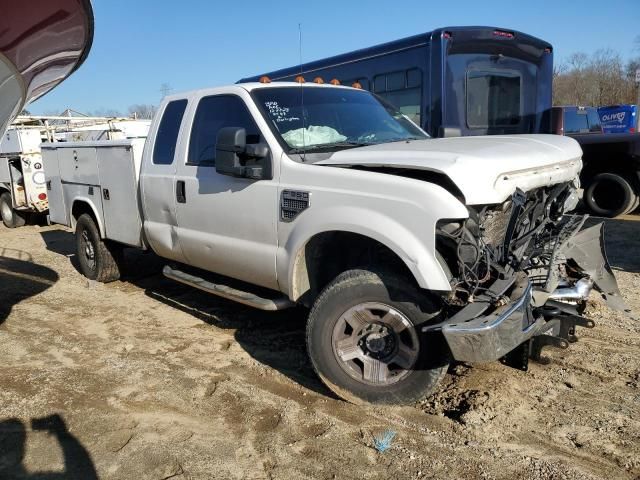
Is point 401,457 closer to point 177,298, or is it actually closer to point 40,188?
point 177,298

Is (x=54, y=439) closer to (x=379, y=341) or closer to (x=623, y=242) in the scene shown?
(x=379, y=341)

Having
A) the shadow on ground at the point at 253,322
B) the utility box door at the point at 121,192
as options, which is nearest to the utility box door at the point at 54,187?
the shadow on ground at the point at 253,322

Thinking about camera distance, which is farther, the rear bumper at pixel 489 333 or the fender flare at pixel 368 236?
the fender flare at pixel 368 236

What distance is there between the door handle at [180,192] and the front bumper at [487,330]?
2682 millimetres

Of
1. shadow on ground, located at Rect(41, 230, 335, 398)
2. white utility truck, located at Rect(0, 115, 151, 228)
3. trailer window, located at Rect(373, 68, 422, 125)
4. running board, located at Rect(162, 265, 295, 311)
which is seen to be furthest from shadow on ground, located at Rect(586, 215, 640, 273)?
white utility truck, located at Rect(0, 115, 151, 228)

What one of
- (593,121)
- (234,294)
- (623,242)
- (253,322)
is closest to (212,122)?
(234,294)

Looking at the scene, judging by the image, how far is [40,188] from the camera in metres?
11.4

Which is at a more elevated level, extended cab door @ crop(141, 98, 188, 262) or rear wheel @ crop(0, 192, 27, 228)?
extended cab door @ crop(141, 98, 188, 262)

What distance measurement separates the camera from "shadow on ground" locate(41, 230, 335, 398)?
13.7 ft

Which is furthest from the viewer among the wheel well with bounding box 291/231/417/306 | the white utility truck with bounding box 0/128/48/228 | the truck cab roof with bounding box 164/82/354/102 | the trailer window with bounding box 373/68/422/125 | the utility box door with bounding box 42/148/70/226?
the white utility truck with bounding box 0/128/48/228

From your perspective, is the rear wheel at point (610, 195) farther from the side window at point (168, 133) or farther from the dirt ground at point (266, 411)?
the side window at point (168, 133)

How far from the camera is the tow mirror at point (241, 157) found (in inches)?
149

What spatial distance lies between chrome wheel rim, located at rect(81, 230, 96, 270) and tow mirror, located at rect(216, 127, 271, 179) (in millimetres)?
3411

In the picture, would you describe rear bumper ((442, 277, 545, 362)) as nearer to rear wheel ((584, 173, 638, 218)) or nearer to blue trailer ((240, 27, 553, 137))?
blue trailer ((240, 27, 553, 137))
